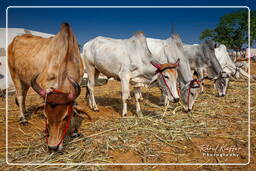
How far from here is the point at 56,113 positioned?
7.63 feet

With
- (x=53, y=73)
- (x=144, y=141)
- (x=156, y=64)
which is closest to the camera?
(x=53, y=73)

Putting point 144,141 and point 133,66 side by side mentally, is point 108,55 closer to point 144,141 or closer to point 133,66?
point 133,66

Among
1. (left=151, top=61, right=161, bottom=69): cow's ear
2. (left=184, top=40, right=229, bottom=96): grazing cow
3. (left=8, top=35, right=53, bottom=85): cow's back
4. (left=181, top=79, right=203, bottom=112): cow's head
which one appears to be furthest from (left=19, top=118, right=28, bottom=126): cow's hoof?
(left=184, top=40, right=229, bottom=96): grazing cow

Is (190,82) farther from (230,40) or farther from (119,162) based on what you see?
(230,40)

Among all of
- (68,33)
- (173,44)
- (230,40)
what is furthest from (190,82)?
(230,40)

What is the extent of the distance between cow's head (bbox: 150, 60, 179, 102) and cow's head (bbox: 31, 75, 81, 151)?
93.5 inches

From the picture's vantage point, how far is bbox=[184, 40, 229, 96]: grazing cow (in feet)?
23.6

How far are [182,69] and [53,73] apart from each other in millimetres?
3742

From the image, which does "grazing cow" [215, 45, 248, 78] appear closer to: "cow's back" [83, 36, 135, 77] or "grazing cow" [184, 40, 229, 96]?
"grazing cow" [184, 40, 229, 96]

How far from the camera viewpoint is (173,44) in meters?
5.24

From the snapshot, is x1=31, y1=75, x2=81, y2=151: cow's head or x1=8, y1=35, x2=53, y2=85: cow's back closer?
x1=31, y1=75, x2=81, y2=151: cow's head

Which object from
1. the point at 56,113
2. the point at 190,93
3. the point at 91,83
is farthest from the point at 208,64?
the point at 56,113

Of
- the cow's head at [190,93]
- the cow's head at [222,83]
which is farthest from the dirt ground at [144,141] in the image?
the cow's head at [222,83]

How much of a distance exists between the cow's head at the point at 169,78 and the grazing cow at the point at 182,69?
3.20 ft
